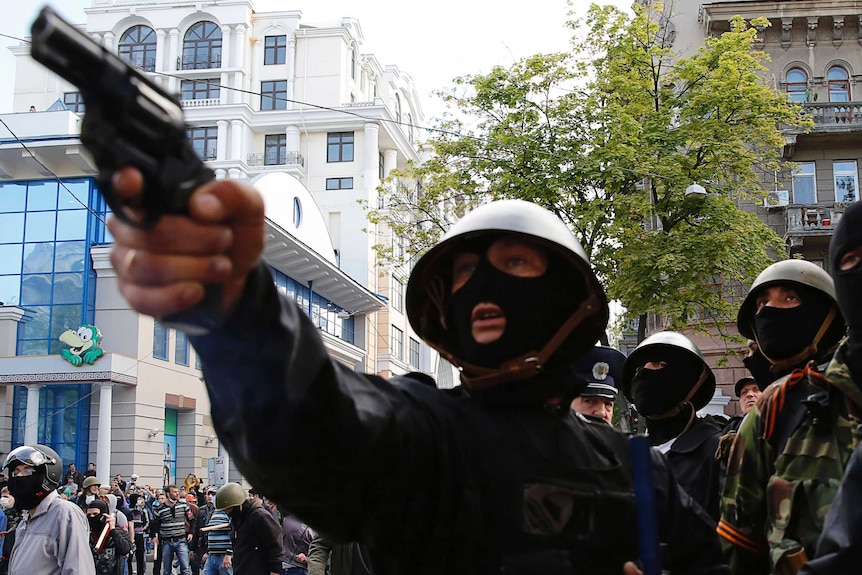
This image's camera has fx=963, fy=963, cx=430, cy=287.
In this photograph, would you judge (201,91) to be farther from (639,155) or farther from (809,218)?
(639,155)

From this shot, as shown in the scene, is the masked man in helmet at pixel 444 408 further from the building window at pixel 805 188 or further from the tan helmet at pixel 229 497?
the building window at pixel 805 188

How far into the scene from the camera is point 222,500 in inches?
413

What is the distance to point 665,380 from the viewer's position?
544 cm

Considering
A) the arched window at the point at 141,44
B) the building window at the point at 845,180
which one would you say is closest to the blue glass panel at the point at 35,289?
the building window at the point at 845,180

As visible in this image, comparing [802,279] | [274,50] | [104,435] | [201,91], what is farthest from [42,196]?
[802,279]

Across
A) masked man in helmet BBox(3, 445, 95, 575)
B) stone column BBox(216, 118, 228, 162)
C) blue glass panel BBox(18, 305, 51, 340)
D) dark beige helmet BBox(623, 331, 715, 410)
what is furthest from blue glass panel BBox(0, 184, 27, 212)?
dark beige helmet BBox(623, 331, 715, 410)

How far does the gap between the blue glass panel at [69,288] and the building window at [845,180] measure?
22.6 m

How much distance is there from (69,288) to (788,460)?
3009 cm

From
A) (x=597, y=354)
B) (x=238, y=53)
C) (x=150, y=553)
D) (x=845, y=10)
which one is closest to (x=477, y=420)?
(x=597, y=354)

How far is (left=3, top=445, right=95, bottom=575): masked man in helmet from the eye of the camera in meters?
6.64

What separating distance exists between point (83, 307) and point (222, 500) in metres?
21.6

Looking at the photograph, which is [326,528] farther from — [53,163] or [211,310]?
[53,163]

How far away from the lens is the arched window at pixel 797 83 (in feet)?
91.2

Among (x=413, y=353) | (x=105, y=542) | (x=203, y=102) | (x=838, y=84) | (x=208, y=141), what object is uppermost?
(x=203, y=102)
